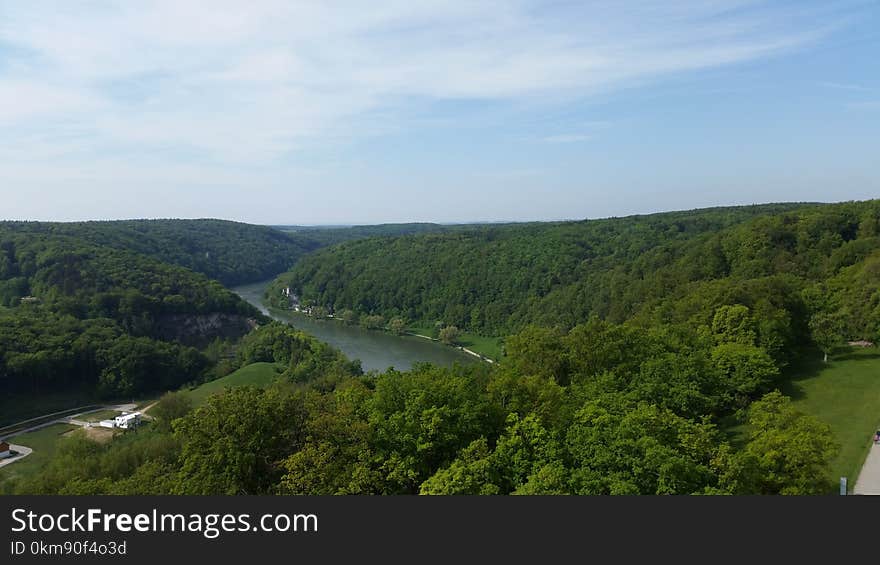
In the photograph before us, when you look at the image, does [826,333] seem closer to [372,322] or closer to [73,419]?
[73,419]

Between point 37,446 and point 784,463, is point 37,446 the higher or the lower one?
the lower one

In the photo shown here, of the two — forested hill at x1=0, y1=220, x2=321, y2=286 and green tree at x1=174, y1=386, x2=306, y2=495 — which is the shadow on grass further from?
forested hill at x1=0, y1=220, x2=321, y2=286

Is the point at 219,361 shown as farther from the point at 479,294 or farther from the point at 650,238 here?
the point at 650,238

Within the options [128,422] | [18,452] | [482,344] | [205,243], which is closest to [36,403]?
[18,452]

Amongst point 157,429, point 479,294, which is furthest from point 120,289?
point 479,294

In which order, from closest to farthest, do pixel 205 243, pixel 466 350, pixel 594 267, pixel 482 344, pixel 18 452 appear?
1. pixel 18 452
2. pixel 466 350
3. pixel 482 344
4. pixel 594 267
5. pixel 205 243
